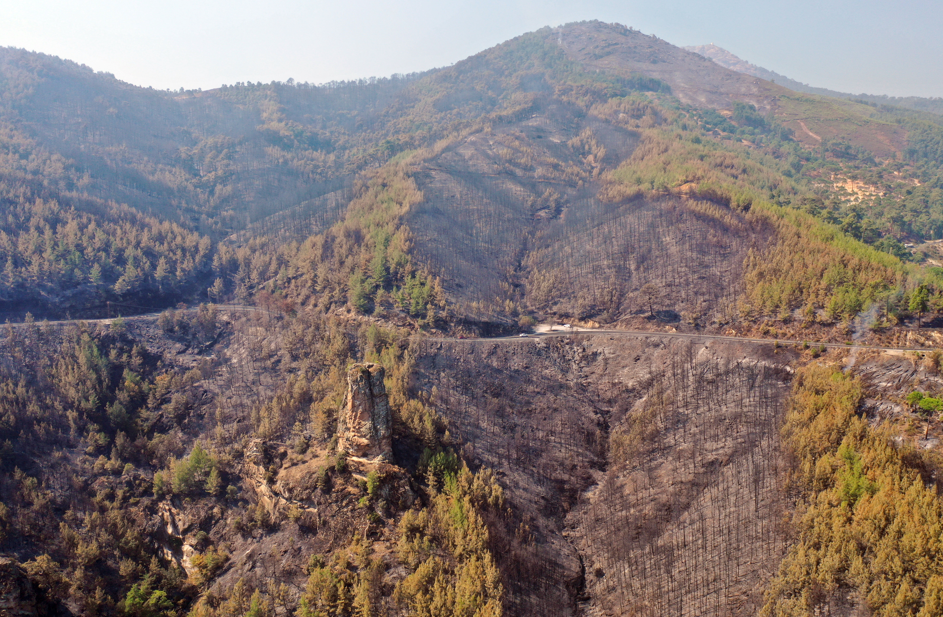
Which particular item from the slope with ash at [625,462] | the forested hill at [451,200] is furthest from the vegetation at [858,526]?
the forested hill at [451,200]

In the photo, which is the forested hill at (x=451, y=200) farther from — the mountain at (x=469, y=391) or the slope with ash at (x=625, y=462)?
the slope with ash at (x=625, y=462)

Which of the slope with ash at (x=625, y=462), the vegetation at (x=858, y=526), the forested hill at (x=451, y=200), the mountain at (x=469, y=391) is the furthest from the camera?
the forested hill at (x=451, y=200)

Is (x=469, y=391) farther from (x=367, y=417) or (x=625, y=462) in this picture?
(x=625, y=462)

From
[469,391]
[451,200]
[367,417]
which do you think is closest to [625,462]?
[469,391]

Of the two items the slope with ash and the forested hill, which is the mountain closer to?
the slope with ash

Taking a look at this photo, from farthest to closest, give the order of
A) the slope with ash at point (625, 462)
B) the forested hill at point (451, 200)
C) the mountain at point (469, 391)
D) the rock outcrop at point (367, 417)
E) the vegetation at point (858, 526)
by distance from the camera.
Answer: the forested hill at point (451, 200) → the rock outcrop at point (367, 417) → the slope with ash at point (625, 462) → the mountain at point (469, 391) → the vegetation at point (858, 526)

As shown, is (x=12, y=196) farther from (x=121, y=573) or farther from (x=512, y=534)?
(x=512, y=534)
